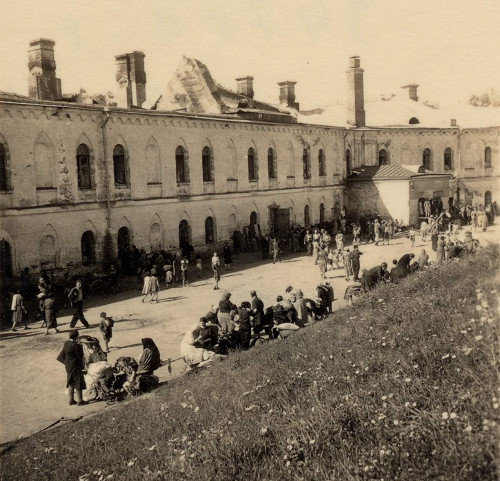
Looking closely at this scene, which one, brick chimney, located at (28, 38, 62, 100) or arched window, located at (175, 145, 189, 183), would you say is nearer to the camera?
brick chimney, located at (28, 38, 62, 100)

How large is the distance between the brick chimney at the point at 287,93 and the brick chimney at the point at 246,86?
4.34 metres

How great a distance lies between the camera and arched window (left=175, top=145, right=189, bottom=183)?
30703mm

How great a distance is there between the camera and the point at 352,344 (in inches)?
421

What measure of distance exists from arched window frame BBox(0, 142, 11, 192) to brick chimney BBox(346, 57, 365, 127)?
29.2 meters

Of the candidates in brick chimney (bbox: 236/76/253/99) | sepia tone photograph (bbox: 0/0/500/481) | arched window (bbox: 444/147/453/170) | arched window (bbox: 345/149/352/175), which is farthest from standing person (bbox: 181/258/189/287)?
arched window (bbox: 444/147/453/170)

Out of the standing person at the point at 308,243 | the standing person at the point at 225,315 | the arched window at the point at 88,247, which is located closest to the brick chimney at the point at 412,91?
the standing person at the point at 308,243

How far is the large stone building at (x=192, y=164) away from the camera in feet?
77.3

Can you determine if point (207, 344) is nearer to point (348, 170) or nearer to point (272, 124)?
point (272, 124)

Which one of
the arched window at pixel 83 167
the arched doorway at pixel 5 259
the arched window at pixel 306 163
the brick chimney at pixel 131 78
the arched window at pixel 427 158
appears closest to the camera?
the arched doorway at pixel 5 259

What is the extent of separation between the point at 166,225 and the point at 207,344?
1630 cm

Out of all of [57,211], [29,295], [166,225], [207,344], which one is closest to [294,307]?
[207,344]

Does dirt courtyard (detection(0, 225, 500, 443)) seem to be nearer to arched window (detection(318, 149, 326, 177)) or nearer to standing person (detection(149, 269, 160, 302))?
standing person (detection(149, 269, 160, 302))

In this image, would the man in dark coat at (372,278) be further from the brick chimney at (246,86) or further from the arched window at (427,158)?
the arched window at (427,158)

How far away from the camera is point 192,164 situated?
31.3m
